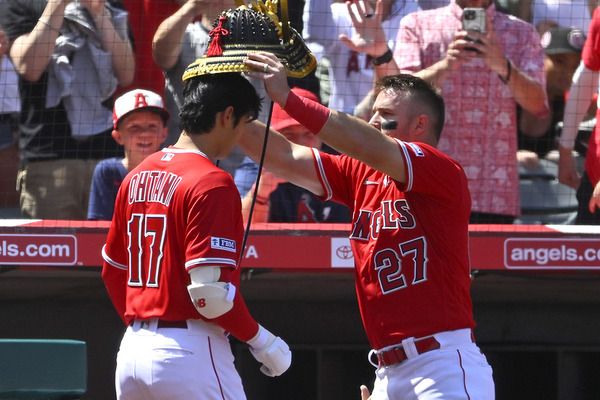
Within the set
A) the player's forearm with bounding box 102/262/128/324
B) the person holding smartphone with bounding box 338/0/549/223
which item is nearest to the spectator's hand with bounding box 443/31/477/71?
the person holding smartphone with bounding box 338/0/549/223

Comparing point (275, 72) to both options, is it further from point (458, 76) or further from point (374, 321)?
point (458, 76)

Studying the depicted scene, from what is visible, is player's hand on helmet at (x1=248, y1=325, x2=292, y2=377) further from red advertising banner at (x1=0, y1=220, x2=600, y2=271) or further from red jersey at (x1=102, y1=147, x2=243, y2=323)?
red advertising banner at (x1=0, y1=220, x2=600, y2=271)

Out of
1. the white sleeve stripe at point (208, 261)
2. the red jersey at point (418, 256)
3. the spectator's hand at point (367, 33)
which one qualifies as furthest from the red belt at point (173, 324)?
the spectator's hand at point (367, 33)

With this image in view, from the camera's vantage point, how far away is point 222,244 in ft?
7.64

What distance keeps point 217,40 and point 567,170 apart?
3.18 m

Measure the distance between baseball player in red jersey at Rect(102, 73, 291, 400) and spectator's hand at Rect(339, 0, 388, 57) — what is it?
8.52ft

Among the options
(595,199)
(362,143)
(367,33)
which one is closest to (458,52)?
(367,33)

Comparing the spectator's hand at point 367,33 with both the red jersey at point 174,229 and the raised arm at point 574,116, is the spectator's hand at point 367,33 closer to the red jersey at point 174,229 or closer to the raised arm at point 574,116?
the raised arm at point 574,116

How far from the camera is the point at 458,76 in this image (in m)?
5.04

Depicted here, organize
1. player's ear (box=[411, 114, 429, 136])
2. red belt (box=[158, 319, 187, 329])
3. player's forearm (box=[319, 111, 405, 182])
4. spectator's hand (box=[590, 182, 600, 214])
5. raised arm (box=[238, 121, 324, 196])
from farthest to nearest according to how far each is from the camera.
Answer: spectator's hand (box=[590, 182, 600, 214])
raised arm (box=[238, 121, 324, 196])
player's ear (box=[411, 114, 429, 136])
player's forearm (box=[319, 111, 405, 182])
red belt (box=[158, 319, 187, 329])

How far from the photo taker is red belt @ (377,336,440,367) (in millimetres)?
A: 2689

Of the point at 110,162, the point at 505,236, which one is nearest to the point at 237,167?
the point at 110,162

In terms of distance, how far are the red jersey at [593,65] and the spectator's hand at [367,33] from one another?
1.15 metres

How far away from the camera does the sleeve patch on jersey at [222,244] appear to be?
231 centimetres
